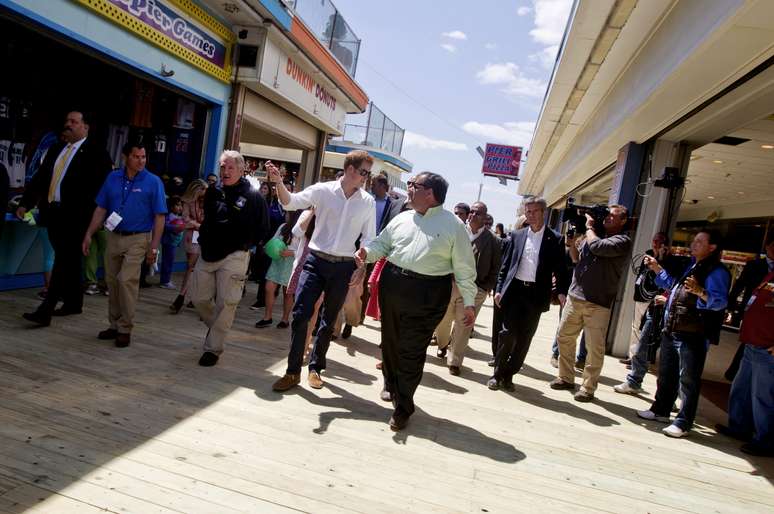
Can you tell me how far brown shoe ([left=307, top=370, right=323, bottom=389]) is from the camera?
4172 mm

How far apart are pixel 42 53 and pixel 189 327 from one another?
4.14 metres

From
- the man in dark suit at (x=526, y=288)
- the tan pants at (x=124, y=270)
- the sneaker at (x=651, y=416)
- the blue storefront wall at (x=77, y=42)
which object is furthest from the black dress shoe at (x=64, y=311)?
the sneaker at (x=651, y=416)

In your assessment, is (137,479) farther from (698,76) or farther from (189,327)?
(698,76)

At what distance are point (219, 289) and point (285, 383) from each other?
95 cm

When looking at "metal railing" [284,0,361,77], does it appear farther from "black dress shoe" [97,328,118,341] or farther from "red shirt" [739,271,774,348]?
"red shirt" [739,271,774,348]

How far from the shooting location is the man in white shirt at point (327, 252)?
4.02 metres

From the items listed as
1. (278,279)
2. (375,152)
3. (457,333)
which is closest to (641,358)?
(457,333)

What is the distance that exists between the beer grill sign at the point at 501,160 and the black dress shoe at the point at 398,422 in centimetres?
3165

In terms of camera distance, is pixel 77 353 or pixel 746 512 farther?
pixel 77 353

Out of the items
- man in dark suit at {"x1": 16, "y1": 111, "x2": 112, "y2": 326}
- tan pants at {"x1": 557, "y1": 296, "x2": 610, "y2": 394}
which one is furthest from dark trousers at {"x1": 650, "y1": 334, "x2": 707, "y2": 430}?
man in dark suit at {"x1": 16, "y1": 111, "x2": 112, "y2": 326}

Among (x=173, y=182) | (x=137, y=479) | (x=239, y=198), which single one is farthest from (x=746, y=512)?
(x=173, y=182)

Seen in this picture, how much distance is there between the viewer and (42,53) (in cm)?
662

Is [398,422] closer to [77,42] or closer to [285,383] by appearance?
[285,383]

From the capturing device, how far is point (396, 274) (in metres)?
3.72
